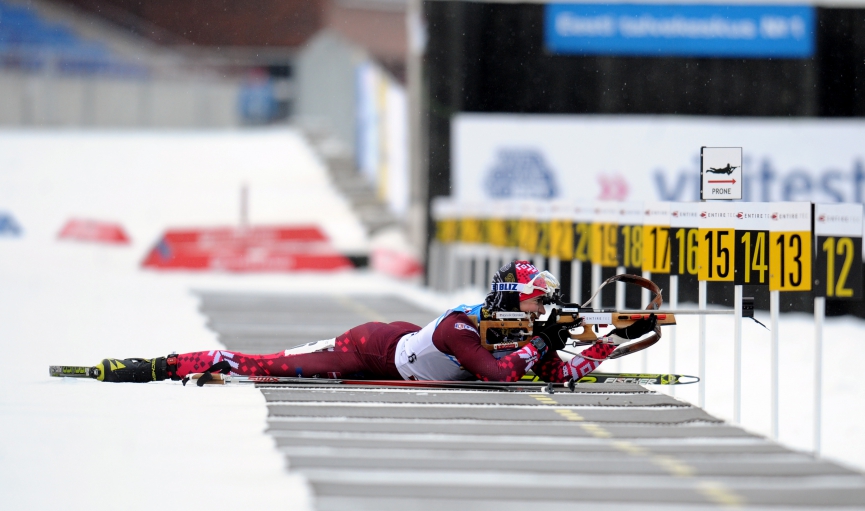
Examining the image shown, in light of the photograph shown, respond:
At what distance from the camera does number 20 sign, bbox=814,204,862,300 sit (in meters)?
8.39

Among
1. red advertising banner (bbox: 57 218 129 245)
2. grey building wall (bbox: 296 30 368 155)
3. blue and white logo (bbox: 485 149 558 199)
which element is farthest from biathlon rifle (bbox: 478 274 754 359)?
grey building wall (bbox: 296 30 368 155)

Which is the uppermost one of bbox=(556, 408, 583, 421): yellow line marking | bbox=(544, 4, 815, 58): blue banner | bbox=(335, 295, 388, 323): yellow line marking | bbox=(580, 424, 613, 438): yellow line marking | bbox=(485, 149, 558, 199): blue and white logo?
bbox=(544, 4, 815, 58): blue banner

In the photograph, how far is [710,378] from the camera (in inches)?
539

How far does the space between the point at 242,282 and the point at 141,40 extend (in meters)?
19.8

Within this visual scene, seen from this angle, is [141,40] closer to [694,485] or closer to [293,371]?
[293,371]

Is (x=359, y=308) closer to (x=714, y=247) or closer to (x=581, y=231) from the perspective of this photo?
(x=581, y=231)

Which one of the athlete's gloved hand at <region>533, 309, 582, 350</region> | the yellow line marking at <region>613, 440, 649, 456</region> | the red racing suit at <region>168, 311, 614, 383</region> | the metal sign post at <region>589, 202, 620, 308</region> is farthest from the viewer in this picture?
the metal sign post at <region>589, 202, 620, 308</region>

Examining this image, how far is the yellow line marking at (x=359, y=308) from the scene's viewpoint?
55.1 ft

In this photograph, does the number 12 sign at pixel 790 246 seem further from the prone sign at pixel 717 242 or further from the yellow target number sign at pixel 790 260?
the prone sign at pixel 717 242

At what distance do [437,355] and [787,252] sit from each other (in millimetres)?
2752

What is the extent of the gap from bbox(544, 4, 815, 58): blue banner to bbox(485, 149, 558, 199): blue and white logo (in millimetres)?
2023

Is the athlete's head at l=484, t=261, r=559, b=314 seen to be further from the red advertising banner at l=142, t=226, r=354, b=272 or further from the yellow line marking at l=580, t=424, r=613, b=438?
the red advertising banner at l=142, t=226, r=354, b=272

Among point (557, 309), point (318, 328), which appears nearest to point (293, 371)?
point (557, 309)

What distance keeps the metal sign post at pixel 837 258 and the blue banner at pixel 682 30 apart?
14000mm
